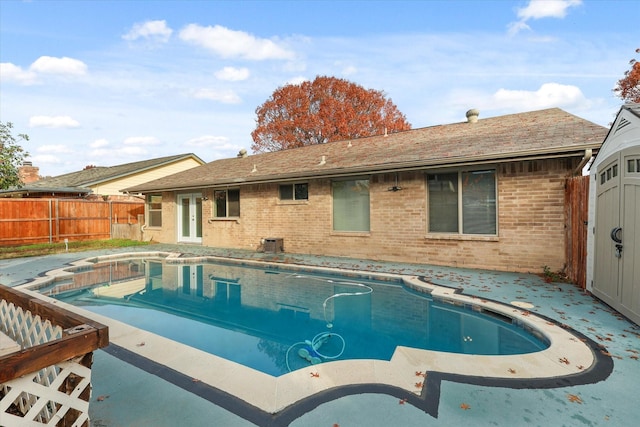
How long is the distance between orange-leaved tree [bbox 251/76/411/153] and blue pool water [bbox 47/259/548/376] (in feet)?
62.7

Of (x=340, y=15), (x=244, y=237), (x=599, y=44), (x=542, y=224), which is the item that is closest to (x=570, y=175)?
(x=542, y=224)

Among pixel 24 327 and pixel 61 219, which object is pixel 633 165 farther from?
pixel 61 219

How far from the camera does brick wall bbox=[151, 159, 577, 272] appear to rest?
25.3ft

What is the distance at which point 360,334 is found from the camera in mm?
4953

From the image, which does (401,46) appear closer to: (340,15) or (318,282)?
(340,15)

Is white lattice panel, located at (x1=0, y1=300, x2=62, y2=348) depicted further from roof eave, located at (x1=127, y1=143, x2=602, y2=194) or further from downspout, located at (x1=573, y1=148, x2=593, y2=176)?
downspout, located at (x1=573, y1=148, x2=593, y2=176)

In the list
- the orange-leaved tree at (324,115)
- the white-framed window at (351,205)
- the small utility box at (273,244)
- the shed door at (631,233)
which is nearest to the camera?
the shed door at (631,233)

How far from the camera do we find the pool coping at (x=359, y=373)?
2.71 meters

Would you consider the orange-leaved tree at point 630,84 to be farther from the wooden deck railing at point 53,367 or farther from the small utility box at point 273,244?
the wooden deck railing at point 53,367

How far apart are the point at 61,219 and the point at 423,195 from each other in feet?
55.3

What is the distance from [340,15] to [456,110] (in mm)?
10082

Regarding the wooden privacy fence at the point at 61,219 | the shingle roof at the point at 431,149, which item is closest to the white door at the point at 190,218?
the shingle roof at the point at 431,149

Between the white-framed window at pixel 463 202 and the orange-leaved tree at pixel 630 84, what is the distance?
57.9ft

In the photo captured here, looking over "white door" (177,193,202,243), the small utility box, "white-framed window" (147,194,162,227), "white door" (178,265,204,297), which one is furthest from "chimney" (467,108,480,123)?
"white-framed window" (147,194,162,227)
